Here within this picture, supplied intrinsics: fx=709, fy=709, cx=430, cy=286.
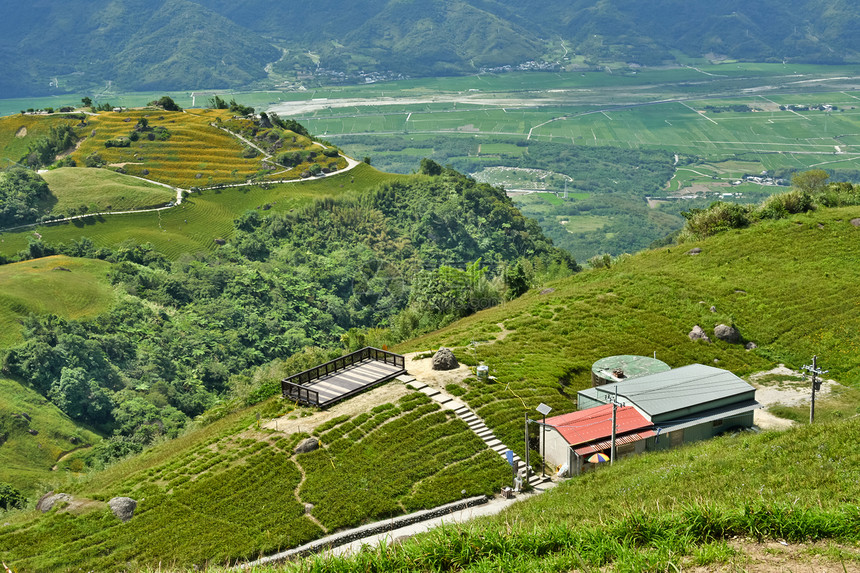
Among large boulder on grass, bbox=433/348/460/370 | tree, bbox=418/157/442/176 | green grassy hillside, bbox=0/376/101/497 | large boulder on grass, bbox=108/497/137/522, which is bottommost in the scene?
green grassy hillside, bbox=0/376/101/497

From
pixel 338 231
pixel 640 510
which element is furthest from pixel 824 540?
pixel 338 231

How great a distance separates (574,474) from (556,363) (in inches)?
445

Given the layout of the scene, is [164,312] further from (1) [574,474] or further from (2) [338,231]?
(1) [574,474]

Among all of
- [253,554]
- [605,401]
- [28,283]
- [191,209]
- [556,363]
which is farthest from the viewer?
[191,209]

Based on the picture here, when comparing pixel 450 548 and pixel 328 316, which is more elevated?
pixel 450 548

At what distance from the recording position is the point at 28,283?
92.7 m

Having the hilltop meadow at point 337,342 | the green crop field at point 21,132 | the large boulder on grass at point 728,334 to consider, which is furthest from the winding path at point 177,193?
the large boulder on grass at point 728,334

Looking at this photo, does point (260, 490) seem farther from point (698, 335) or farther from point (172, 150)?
point (172, 150)

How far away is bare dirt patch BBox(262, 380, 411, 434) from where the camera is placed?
3716cm

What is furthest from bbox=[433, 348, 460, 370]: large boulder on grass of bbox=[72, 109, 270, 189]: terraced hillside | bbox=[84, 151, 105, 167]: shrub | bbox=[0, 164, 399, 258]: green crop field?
bbox=[84, 151, 105, 167]: shrub

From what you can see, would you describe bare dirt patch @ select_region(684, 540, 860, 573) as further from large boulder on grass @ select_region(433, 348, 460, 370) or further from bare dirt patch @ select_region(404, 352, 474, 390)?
large boulder on grass @ select_region(433, 348, 460, 370)

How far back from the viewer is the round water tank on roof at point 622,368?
42.0 m

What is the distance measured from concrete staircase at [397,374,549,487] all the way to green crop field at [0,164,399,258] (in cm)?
8765

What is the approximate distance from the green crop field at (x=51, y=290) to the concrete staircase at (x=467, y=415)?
6352 centimetres
